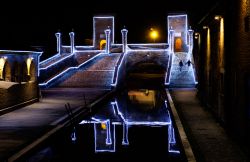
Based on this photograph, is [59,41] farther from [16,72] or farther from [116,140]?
[116,140]

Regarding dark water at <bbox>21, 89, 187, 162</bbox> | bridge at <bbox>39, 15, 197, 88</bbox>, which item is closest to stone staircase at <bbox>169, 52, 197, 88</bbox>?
bridge at <bbox>39, 15, 197, 88</bbox>

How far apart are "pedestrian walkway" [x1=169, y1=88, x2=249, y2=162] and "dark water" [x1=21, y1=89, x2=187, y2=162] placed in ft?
2.04

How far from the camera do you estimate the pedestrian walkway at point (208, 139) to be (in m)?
11.5

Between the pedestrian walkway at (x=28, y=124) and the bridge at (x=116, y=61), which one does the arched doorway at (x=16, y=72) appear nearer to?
the pedestrian walkway at (x=28, y=124)

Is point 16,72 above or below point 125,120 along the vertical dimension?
above

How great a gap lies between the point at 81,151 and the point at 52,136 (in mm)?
1249

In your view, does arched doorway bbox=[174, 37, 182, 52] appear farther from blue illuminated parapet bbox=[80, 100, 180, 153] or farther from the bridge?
blue illuminated parapet bbox=[80, 100, 180, 153]

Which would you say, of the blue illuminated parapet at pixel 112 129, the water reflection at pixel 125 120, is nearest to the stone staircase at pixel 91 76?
the water reflection at pixel 125 120

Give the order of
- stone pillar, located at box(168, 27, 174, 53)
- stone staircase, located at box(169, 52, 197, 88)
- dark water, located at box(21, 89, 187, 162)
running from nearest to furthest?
dark water, located at box(21, 89, 187, 162) < stone staircase, located at box(169, 52, 197, 88) < stone pillar, located at box(168, 27, 174, 53)

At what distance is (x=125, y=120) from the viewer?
2320 cm

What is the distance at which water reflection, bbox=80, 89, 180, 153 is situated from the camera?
57.4 ft

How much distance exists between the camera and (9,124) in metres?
17.5

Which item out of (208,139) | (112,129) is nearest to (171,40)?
(112,129)

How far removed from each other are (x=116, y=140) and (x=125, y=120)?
499cm
